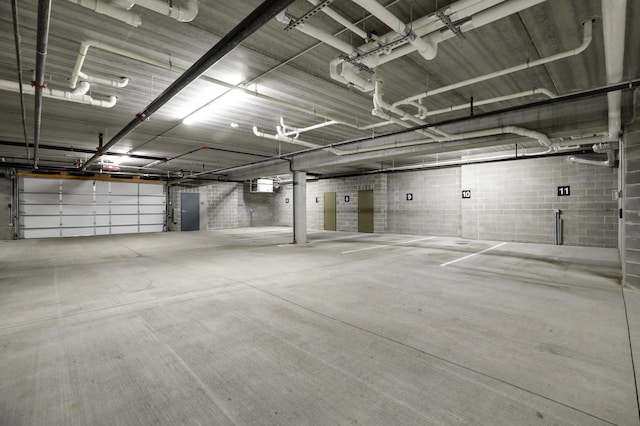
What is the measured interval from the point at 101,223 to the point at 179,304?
1270cm

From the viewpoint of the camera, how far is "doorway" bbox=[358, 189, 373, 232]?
12.8m

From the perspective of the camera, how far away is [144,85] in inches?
165

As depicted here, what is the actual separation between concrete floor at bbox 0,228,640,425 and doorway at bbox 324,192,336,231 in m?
9.91

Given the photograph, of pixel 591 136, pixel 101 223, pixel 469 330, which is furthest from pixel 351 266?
pixel 101 223

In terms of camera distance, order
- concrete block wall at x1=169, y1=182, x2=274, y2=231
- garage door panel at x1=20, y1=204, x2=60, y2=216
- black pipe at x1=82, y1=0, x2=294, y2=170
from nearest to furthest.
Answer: black pipe at x1=82, y1=0, x2=294, y2=170, garage door panel at x1=20, y1=204, x2=60, y2=216, concrete block wall at x1=169, y1=182, x2=274, y2=231

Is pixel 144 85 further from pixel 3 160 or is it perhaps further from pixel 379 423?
pixel 3 160

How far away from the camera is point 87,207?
1251 centimetres

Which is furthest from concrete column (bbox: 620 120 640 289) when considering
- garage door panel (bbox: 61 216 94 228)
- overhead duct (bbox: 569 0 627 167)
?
garage door panel (bbox: 61 216 94 228)

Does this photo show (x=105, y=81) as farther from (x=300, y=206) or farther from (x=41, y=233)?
(x=41, y=233)

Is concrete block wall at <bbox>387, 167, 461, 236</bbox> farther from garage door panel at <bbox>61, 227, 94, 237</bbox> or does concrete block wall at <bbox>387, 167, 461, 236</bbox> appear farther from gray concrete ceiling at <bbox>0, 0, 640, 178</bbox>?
garage door panel at <bbox>61, 227, 94, 237</bbox>

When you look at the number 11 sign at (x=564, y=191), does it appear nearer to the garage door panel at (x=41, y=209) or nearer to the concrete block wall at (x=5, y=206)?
the garage door panel at (x=41, y=209)

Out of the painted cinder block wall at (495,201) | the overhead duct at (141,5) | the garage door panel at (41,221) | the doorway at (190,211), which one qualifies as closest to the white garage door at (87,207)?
the garage door panel at (41,221)

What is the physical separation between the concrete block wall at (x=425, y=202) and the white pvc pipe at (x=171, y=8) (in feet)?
32.9

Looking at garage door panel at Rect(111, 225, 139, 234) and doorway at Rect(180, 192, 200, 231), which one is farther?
doorway at Rect(180, 192, 200, 231)
